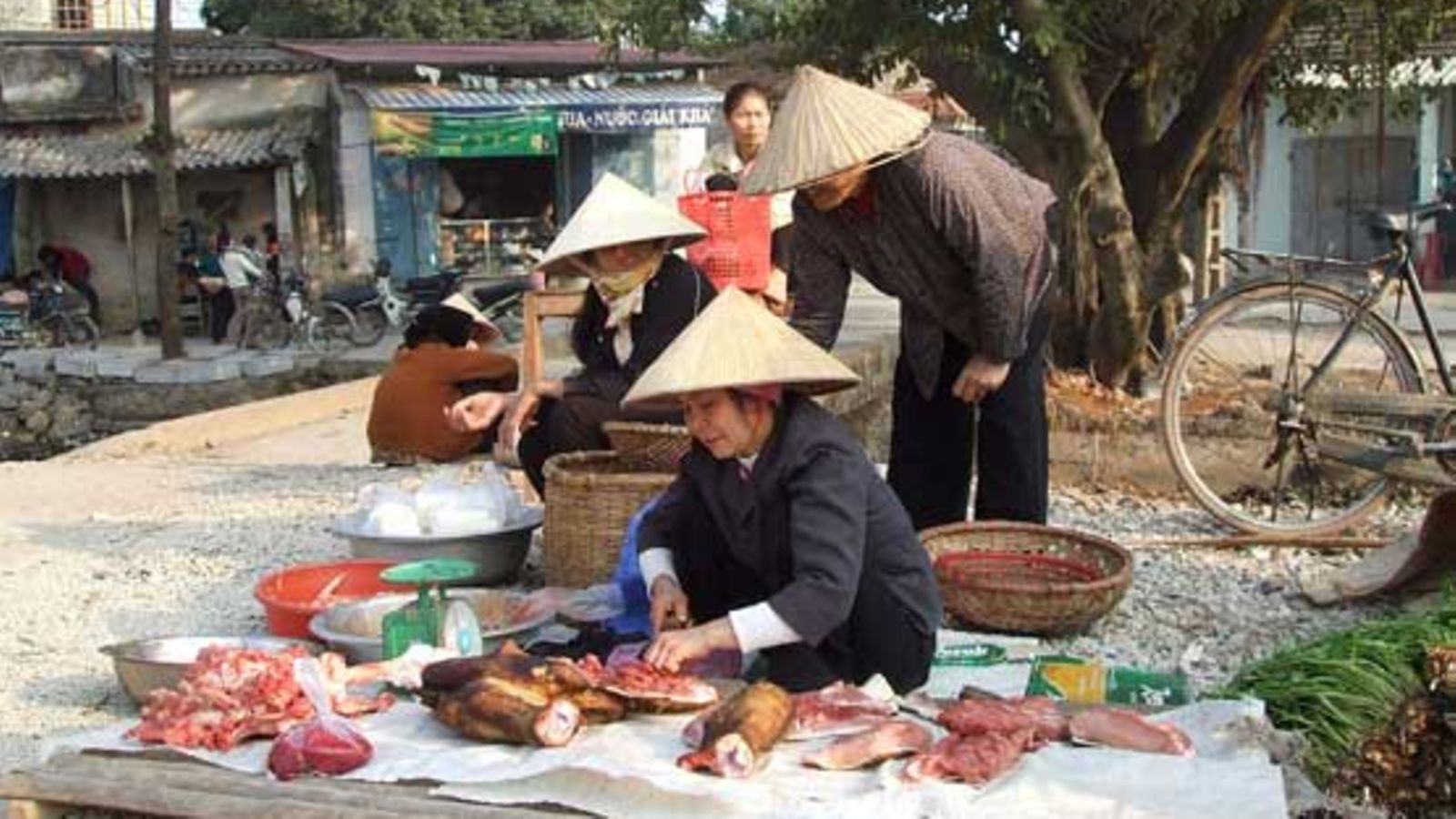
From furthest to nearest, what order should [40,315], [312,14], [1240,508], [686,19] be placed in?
[312,14], [40,315], [686,19], [1240,508]

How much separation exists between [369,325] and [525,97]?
5.07 meters

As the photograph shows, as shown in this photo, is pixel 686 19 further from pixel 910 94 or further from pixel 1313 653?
pixel 910 94

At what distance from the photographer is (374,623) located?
189 inches

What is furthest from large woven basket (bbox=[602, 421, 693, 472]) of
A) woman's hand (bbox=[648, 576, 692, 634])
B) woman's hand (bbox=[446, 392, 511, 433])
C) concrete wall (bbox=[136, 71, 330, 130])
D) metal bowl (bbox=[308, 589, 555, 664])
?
concrete wall (bbox=[136, 71, 330, 130])

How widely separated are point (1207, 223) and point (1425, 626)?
1014cm

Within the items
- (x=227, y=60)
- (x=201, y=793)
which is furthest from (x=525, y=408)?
(x=227, y=60)

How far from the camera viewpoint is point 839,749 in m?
3.29

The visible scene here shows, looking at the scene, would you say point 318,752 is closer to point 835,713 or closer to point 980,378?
point 835,713

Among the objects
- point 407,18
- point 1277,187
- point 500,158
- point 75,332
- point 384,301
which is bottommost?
point 75,332

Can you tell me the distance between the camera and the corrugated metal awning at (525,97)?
23.0 meters

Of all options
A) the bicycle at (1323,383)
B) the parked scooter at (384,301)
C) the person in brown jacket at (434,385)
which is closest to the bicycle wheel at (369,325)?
the parked scooter at (384,301)

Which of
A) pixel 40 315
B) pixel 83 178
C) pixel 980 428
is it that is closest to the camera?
pixel 980 428

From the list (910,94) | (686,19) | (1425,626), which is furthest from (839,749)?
(910,94)

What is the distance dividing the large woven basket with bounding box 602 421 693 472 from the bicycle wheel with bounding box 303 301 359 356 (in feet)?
51.0
